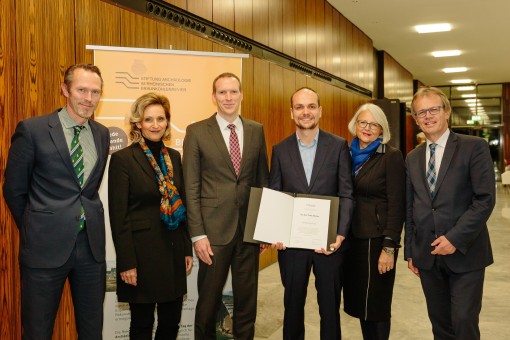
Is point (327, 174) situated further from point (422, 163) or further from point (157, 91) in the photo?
point (157, 91)

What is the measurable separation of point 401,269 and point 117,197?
457 centimetres

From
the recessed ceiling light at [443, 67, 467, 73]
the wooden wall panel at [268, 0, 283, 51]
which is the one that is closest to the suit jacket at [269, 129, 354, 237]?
the wooden wall panel at [268, 0, 283, 51]

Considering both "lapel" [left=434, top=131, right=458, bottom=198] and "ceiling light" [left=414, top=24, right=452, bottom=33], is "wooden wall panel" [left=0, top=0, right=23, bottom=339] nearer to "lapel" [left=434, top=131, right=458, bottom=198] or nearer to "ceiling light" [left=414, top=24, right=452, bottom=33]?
"lapel" [left=434, top=131, right=458, bottom=198]

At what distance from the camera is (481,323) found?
402 cm

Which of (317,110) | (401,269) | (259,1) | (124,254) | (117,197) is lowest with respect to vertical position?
(401,269)

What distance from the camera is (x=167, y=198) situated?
2473mm

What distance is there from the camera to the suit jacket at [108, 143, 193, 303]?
7.81ft

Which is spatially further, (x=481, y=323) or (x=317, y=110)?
(x=481, y=323)

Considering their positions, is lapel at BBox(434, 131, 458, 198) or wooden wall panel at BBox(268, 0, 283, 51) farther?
wooden wall panel at BBox(268, 0, 283, 51)

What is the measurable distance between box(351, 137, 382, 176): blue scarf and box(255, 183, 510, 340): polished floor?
1556mm

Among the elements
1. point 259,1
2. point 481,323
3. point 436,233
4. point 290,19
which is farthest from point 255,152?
point 290,19

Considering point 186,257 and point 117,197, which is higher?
point 117,197

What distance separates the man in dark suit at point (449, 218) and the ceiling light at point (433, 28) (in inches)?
326

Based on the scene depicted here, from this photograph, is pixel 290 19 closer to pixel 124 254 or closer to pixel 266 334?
pixel 266 334
